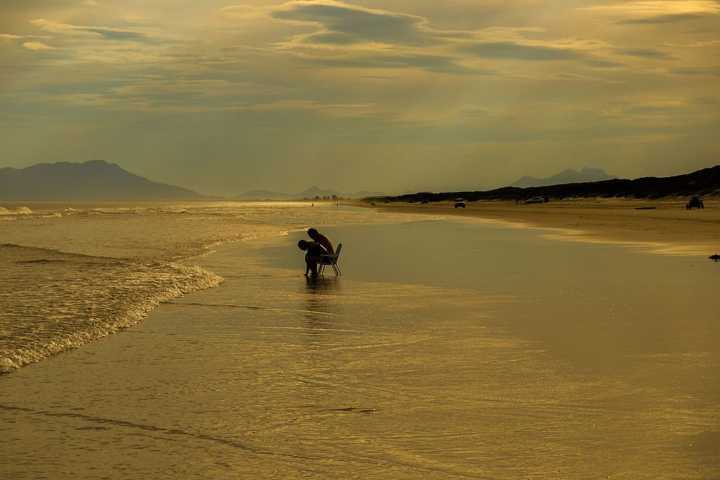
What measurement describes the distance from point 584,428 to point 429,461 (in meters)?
1.65

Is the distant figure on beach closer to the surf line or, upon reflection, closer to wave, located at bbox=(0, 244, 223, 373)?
wave, located at bbox=(0, 244, 223, 373)

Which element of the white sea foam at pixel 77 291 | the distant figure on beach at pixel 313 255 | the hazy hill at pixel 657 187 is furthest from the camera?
the hazy hill at pixel 657 187

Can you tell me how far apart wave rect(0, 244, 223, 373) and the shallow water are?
478 millimetres

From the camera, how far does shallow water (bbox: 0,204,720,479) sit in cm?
691

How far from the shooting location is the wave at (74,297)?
12.1 m

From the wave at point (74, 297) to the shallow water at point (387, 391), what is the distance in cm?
48

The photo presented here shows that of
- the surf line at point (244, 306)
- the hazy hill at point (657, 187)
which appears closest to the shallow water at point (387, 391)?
the surf line at point (244, 306)

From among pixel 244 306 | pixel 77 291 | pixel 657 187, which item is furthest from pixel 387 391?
pixel 657 187

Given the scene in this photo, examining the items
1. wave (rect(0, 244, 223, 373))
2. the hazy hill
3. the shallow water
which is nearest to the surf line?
the shallow water

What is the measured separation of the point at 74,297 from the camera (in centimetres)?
1678

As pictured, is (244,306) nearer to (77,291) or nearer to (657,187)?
(77,291)

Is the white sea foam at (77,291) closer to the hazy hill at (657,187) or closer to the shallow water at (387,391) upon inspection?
the shallow water at (387,391)

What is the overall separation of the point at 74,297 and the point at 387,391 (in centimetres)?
949

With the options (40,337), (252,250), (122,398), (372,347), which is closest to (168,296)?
(40,337)
